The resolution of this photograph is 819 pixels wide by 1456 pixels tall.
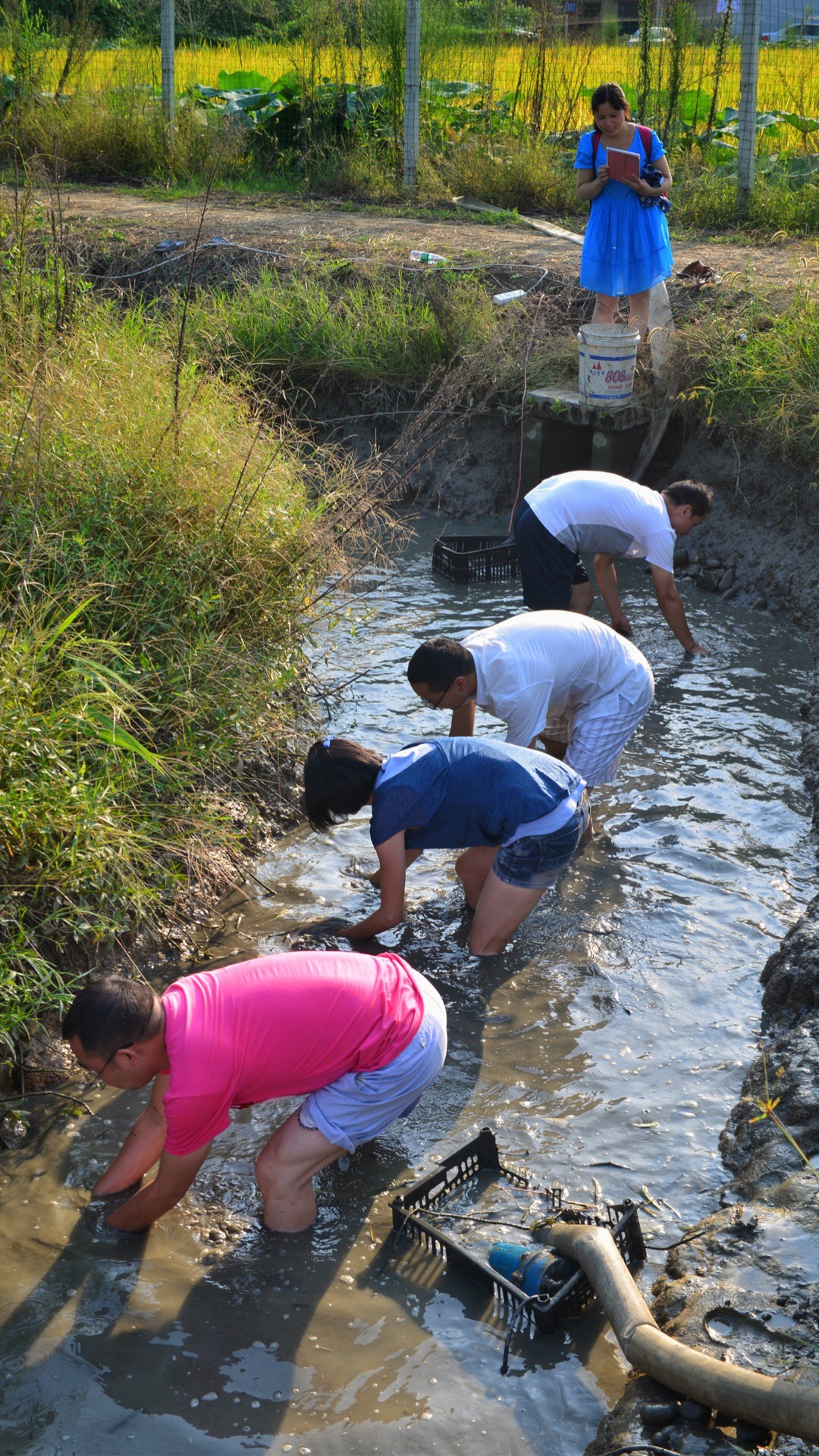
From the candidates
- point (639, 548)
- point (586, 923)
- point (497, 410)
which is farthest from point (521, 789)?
point (497, 410)

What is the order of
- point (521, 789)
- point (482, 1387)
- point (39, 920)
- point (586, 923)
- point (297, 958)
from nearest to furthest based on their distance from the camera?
point (482, 1387)
point (297, 958)
point (39, 920)
point (521, 789)
point (586, 923)

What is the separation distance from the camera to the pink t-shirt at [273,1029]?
8.84 feet

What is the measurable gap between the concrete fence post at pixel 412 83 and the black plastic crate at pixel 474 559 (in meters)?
6.90

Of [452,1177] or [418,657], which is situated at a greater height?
[418,657]

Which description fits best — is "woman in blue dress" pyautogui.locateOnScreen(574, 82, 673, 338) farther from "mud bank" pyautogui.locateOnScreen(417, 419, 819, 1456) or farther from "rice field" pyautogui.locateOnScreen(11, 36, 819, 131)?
"rice field" pyautogui.locateOnScreen(11, 36, 819, 131)

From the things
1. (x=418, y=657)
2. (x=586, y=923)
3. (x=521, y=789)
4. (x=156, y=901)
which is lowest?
(x=586, y=923)

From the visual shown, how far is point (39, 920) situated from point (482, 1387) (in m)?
1.90

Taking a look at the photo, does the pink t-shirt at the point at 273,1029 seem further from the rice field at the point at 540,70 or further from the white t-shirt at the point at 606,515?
the rice field at the point at 540,70

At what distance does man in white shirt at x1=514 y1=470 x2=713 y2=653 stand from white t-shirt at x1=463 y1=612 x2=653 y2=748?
0.92 m

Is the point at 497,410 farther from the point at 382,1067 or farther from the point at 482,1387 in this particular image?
the point at 482,1387

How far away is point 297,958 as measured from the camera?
2.95 meters

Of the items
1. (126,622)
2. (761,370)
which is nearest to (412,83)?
(761,370)

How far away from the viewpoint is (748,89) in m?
10.5

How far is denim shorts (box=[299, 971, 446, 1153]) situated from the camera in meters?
3.01
